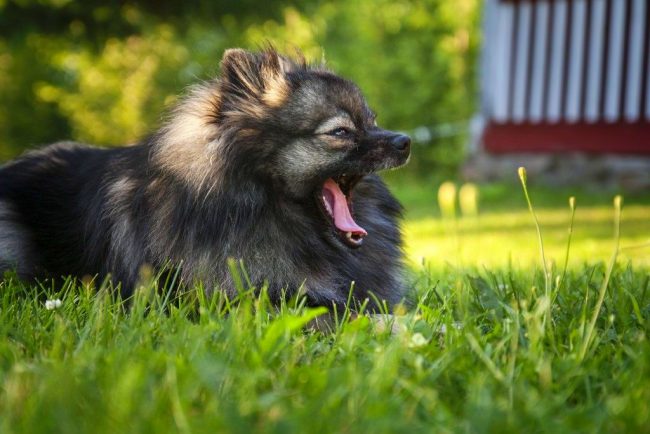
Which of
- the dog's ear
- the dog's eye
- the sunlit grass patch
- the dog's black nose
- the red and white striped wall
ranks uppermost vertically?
the dog's ear

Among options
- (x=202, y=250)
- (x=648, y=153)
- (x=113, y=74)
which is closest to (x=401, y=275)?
(x=202, y=250)

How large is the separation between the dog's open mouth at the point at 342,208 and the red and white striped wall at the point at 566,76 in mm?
8607

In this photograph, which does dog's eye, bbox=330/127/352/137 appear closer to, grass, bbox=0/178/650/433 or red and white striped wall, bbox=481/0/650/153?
grass, bbox=0/178/650/433

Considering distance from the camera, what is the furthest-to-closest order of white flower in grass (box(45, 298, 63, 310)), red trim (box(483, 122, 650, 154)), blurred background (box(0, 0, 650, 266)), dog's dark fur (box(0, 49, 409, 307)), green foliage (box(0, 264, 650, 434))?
red trim (box(483, 122, 650, 154)) → blurred background (box(0, 0, 650, 266)) → dog's dark fur (box(0, 49, 409, 307)) → white flower in grass (box(45, 298, 63, 310)) → green foliage (box(0, 264, 650, 434))

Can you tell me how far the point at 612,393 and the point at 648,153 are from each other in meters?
9.75

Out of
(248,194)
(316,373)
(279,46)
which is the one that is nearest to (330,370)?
(316,373)

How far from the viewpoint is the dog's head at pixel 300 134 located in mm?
3543

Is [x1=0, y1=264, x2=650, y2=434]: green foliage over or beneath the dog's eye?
beneath

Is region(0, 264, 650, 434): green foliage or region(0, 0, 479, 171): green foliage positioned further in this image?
region(0, 0, 479, 171): green foliage

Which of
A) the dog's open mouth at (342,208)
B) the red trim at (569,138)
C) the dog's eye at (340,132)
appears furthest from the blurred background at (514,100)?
the dog's eye at (340,132)

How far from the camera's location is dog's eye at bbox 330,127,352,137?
11.8 feet

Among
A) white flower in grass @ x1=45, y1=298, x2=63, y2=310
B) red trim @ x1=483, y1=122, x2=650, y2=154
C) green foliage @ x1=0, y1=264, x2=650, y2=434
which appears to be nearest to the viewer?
green foliage @ x1=0, y1=264, x2=650, y2=434

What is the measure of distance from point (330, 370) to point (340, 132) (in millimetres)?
1483

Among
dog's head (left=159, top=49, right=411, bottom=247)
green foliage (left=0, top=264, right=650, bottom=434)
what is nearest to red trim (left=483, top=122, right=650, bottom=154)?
dog's head (left=159, top=49, right=411, bottom=247)
